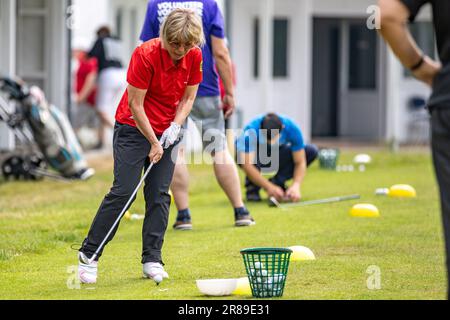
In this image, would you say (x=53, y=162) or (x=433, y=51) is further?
(x=433, y=51)

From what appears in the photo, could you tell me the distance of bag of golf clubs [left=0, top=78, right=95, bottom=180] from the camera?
13.3 metres

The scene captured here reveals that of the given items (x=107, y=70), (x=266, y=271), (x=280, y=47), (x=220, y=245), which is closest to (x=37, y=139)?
(x=107, y=70)

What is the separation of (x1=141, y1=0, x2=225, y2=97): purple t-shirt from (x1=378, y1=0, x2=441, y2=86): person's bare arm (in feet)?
13.7

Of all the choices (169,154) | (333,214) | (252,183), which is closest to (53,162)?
(252,183)

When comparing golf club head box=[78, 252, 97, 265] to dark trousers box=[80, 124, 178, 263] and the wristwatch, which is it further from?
the wristwatch

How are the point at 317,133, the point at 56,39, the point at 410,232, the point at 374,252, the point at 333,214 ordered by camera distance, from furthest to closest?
the point at 317,133 → the point at 56,39 → the point at 333,214 → the point at 410,232 → the point at 374,252

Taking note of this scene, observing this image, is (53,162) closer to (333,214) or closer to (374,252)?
(333,214)

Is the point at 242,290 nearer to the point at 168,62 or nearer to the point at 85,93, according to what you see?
the point at 168,62

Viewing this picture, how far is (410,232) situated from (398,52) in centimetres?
453

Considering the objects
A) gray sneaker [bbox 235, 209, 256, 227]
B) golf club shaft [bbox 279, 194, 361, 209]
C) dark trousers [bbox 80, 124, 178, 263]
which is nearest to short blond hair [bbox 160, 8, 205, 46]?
dark trousers [bbox 80, 124, 178, 263]

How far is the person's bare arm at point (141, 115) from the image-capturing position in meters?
6.93

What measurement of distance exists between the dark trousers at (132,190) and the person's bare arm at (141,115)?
0.12 m

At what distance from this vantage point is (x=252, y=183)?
12016 mm

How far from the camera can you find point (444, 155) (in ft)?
16.0
